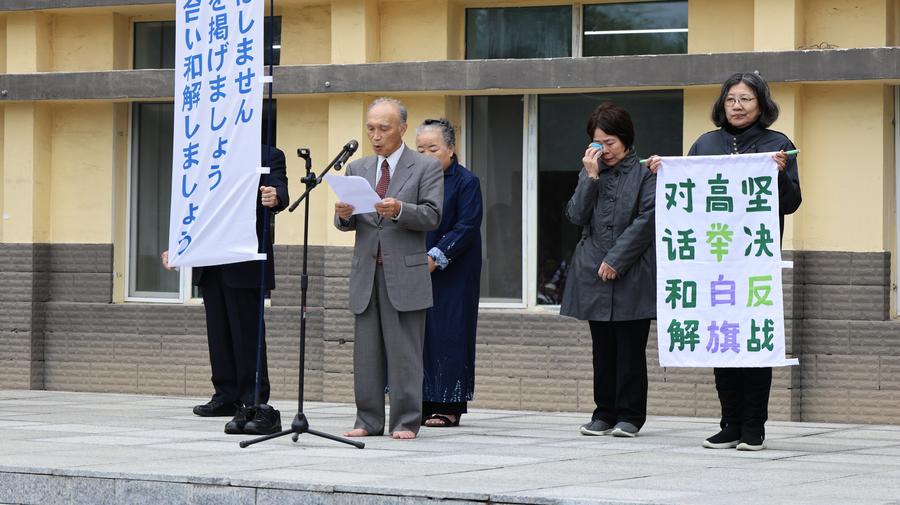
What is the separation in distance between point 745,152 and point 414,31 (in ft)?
14.0

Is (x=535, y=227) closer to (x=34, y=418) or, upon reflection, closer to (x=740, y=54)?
(x=740, y=54)

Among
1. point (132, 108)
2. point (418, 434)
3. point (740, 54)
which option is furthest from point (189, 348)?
point (740, 54)

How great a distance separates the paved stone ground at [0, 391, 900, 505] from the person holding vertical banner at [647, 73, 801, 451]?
20 centimetres

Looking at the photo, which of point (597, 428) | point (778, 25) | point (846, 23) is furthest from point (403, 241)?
point (846, 23)

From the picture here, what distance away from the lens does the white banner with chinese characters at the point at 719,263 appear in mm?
9047

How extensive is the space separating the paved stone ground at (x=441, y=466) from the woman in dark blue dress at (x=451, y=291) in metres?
0.30

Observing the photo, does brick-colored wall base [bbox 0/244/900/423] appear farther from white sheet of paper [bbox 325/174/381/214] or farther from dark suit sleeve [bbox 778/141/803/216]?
white sheet of paper [bbox 325/174/381/214]

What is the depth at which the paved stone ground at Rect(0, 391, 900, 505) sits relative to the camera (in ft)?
23.1

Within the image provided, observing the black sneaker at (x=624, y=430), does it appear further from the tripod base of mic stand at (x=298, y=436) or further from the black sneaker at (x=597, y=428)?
the tripod base of mic stand at (x=298, y=436)

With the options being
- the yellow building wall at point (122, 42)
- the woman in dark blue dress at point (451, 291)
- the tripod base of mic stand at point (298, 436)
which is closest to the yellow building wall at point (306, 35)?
the yellow building wall at point (122, 42)

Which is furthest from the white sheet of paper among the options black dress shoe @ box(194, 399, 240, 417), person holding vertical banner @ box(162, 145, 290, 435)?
black dress shoe @ box(194, 399, 240, 417)

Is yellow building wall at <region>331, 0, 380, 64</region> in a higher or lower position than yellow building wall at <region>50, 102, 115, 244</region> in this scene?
higher

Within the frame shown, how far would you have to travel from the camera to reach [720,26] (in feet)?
39.5

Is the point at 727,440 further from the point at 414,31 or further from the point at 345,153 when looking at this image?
the point at 414,31
